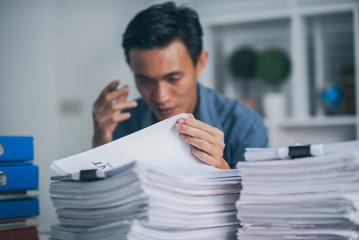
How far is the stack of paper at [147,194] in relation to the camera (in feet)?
1.78

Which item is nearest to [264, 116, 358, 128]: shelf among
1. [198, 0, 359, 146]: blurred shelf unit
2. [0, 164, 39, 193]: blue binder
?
[198, 0, 359, 146]: blurred shelf unit

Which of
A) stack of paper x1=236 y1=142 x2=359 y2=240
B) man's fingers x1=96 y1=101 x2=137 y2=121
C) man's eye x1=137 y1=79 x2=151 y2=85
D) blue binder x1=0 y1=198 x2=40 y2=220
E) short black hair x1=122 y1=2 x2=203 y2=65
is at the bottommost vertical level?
blue binder x1=0 y1=198 x2=40 y2=220

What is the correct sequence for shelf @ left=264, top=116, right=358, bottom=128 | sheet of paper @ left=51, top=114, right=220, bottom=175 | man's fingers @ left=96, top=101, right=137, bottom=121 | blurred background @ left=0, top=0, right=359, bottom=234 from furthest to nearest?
shelf @ left=264, top=116, right=358, bottom=128 → blurred background @ left=0, top=0, right=359, bottom=234 → man's fingers @ left=96, top=101, right=137, bottom=121 → sheet of paper @ left=51, top=114, right=220, bottom=175

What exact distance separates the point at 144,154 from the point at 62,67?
284 centimetres

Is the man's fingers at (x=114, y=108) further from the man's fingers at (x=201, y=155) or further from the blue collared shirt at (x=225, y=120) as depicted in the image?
the man's fingers at (x=201, y=155)

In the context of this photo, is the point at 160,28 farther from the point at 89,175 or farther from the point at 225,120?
the point at 89,175

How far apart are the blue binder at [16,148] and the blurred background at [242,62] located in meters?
2.14

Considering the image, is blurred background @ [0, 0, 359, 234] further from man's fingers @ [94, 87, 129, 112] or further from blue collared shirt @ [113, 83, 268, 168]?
man's fingers @ [94, 87, 129, 112]

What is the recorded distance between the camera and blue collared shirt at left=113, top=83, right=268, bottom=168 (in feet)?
4.51

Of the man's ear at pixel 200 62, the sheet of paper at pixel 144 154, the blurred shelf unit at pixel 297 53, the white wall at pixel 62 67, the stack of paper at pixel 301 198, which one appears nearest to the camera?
the stack of paper at pixel 301 198

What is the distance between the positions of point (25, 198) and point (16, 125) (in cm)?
161

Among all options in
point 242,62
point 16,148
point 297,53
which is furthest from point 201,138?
point 242,62

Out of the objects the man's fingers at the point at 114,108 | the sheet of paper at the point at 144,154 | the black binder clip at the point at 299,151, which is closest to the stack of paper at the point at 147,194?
the sheet of paper at the point at 144,154

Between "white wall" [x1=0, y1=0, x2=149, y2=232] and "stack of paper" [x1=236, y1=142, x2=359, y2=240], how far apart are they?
2.01 meters
